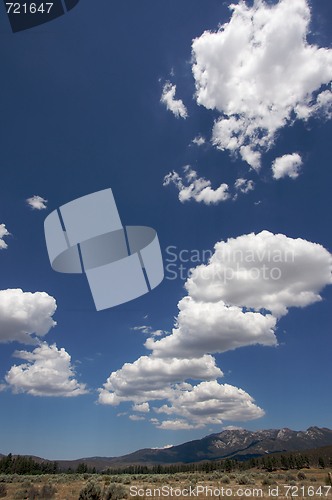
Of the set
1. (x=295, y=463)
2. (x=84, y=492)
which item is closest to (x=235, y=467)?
(x=295, y=463)

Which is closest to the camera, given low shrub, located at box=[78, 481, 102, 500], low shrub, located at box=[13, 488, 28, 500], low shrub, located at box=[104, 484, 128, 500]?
low shrub, located at box=[78, 481, 102, 500]

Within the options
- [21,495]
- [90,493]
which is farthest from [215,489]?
[21,495]

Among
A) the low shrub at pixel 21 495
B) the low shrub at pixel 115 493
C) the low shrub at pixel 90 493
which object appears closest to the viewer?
the low shrub at pixel 90 493

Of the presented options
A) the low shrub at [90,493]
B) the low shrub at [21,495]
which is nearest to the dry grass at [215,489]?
the low shrub at [21,495]

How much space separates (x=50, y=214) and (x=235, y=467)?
149280 mm

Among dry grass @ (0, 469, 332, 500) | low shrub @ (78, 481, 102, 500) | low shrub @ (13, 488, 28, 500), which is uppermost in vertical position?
low shrub @ (78, 481, 102, 500)

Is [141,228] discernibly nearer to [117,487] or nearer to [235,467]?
[117,487]

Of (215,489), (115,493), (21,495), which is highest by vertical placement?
(115,493)

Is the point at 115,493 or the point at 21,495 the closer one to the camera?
the point at 115,493

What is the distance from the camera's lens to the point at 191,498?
68.8 ft

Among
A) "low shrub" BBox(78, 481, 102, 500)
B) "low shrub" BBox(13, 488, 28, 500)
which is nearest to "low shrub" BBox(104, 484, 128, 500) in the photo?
"low shrub" BBox(78, 481, 102, 500)

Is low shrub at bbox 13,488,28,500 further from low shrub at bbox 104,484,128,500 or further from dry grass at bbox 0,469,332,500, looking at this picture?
low shrub at bbox 104,484,128,500

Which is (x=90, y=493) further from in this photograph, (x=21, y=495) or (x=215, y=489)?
(x=215, y=489)

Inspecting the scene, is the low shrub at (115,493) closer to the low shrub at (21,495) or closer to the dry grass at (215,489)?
the dry grass at (215,489)
